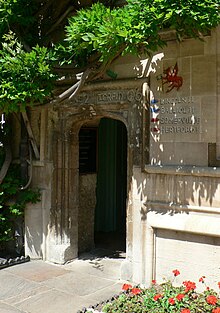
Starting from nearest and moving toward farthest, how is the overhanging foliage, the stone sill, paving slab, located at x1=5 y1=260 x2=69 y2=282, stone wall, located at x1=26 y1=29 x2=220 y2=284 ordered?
the overhanging foliage
the stone sill
stone wall, located at x1=26 y1=29 x2=220 y2=284
paving slab, located at x1=5 y1=260 x2=69 y2=282

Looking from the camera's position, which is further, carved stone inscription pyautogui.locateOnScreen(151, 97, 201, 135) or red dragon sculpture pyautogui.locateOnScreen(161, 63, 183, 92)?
red dragon sculpture pyautogui.locateOnScreen(161, 63, 183, 92)

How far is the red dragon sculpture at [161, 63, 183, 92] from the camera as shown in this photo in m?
5.57

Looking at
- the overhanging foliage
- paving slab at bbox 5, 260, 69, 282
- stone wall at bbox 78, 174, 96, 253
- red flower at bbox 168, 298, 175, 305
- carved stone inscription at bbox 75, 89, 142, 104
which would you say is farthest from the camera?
stone wall at bbox 78, 174, 96, 253

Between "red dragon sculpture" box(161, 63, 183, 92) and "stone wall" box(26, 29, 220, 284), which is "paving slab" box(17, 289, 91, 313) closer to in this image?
"stone wall" box(26, 29, 220, 284)

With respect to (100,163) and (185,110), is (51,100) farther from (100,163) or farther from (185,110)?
(100,163)

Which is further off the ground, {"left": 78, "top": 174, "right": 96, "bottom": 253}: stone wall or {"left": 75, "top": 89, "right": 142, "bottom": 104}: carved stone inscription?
{"left": 75, "top": 89, "right": 142, "bottom": 104}: carved stone inscription

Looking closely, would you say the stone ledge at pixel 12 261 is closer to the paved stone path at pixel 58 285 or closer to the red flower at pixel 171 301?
the paved stone path at pixel 58 285

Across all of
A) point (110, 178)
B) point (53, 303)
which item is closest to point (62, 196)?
point (53, 303)

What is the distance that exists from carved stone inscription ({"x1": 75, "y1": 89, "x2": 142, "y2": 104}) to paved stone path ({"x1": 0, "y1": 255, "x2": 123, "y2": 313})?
2643 mm

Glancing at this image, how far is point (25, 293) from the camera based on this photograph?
18.4ft

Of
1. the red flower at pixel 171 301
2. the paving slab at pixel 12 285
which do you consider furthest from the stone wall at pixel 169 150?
the red flower at pixel 171 301

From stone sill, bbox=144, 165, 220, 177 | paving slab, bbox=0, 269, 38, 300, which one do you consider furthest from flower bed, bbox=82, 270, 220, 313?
paving slab, bbox=0, 269, 38, 300

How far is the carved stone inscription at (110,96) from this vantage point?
6.04 m

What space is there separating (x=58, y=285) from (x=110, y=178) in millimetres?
3901
